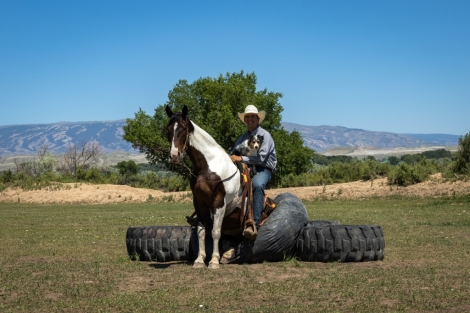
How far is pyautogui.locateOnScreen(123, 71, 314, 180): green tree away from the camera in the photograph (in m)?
45.5

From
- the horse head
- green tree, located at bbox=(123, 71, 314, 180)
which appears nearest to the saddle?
the horse head

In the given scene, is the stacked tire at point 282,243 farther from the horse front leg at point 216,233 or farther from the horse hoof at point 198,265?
the horse hoof at point 198,265

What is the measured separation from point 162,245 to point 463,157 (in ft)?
98.1

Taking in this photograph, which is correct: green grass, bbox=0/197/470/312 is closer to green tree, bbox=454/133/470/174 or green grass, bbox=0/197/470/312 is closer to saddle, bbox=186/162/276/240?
saddle, bbox=186/162/276/240

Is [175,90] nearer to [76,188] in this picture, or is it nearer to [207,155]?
[76,188]

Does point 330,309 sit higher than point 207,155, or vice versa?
point 207,155

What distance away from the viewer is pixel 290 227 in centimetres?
1126

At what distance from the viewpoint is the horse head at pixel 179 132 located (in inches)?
397

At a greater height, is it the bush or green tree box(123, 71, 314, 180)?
green tree box(123, 71, 314, 180)

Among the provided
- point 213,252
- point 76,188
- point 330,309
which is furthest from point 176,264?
point 76,188

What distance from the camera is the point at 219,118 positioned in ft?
148

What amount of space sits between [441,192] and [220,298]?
2499cm

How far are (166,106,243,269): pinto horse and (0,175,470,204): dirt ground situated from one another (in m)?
20.3

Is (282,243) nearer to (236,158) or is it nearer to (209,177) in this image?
(236,158)
